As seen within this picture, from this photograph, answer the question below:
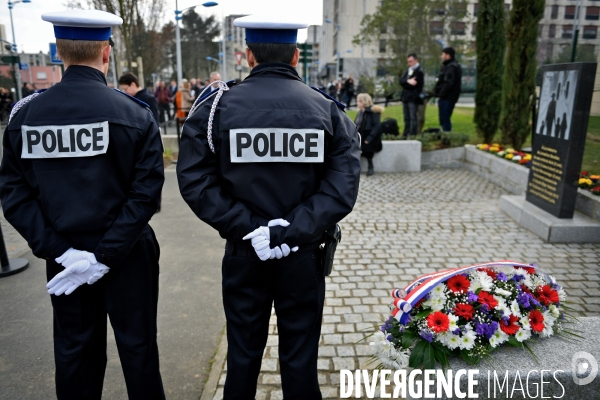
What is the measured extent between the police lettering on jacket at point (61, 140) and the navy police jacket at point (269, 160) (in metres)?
0.44

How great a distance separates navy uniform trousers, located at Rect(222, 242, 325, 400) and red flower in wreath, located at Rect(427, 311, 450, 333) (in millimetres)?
579

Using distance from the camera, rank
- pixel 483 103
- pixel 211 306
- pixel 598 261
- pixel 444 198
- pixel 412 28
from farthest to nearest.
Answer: pixel 412 28
pixel 483 103
pixel 444 198
pixel 598 261
pixel 211 306

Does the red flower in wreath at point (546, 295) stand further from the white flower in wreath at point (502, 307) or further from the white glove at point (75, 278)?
the white glove at point (75, 278)

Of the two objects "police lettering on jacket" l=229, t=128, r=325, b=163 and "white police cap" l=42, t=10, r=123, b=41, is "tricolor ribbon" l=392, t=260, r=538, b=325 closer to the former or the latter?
"police lettering on jacket" l=229, t=128, r=325, b=163

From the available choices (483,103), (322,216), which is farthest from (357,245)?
(483,103)

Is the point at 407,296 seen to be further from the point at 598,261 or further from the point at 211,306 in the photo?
the point at 598,261

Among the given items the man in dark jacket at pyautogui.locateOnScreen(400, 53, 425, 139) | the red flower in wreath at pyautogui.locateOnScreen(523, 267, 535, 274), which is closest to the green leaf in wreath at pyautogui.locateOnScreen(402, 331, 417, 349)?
the red flower in wreath at pyautogui.locateOnScreen(523, 267, 535, 274)

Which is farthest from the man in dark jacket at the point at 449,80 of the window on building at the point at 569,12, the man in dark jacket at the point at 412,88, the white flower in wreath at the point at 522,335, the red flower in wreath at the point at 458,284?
the window on building at the point at 569,12

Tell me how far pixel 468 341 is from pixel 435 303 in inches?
10.3

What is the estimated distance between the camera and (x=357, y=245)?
20.3 feet

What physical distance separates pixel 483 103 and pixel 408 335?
402 inches

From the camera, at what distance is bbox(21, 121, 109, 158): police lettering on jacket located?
2.39 meters

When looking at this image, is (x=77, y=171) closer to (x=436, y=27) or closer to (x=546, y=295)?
(x=546, y=295)

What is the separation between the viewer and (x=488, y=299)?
2707mm
